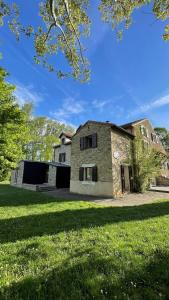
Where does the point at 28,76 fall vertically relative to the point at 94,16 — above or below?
above

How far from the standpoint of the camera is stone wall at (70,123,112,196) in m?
13.5

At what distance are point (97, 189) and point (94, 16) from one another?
11.4m

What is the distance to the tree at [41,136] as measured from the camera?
31452 mm

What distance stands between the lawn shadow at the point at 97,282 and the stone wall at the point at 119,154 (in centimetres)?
1032

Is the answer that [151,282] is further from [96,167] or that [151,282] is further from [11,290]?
[96,167]

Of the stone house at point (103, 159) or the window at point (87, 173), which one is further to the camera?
the window at point (87, 173)

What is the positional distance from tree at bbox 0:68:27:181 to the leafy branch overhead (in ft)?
8.29

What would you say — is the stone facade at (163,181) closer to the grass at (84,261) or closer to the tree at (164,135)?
the grass at (84,261)

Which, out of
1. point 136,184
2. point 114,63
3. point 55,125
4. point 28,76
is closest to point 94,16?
point 114,63

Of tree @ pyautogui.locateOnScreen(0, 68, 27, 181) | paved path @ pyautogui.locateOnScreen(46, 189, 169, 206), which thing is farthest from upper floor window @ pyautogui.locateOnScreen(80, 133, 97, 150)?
tree @ pyautogui.locateOnScreen(0, 68, 27, 181)

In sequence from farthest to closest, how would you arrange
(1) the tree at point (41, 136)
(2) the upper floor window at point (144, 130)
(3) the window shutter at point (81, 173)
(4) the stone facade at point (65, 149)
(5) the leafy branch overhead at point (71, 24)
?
(1) the tree at point (41, 136), (4) the stone facade at point (65, 149), (2) the upper floor window at point (144, 130), (3) the window shutter at point (81, 173), (5) the leafy branch overhead at point (71, 24)

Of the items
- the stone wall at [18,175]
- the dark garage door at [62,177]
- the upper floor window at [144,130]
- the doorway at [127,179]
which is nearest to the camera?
the doorway at [127,179]

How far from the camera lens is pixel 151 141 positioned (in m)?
22.9

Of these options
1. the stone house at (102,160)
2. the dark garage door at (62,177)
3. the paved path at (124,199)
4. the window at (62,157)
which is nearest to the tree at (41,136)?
the window at (62,157)
